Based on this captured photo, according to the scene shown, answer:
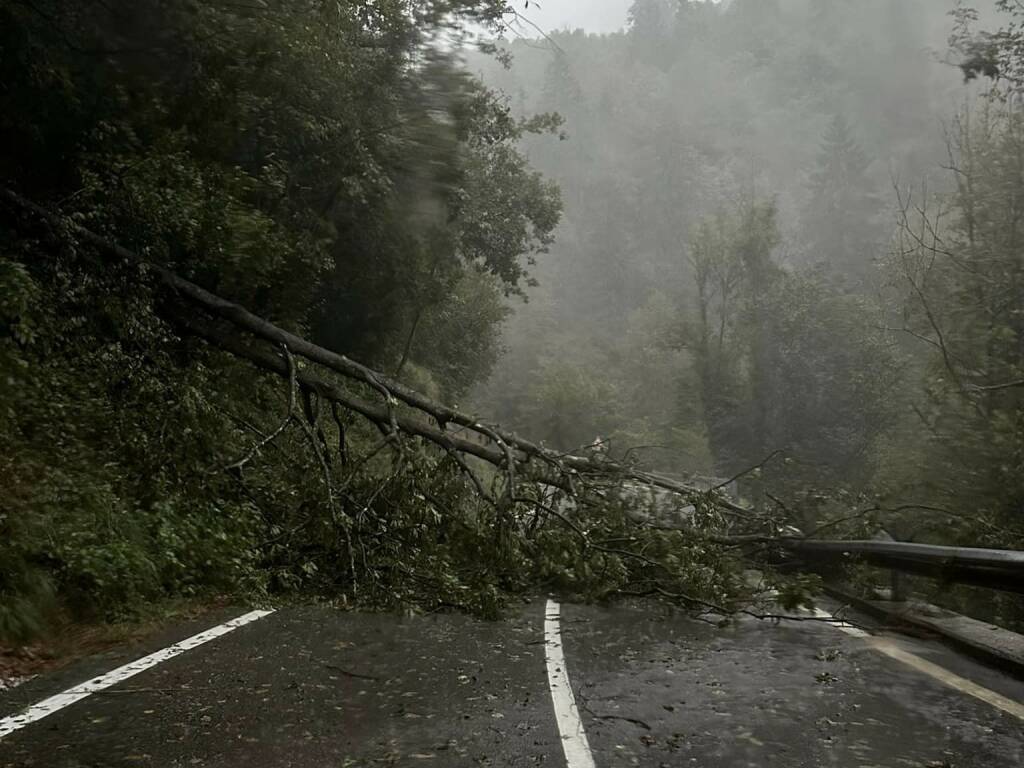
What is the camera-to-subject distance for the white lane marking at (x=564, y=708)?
4816mm

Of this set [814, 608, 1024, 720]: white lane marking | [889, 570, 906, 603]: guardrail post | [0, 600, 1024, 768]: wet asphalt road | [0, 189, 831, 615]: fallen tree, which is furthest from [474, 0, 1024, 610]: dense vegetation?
[0, 600, 1024, 768]: wet asphalt road

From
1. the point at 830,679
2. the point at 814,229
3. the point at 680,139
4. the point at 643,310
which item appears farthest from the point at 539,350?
the point at 830,679

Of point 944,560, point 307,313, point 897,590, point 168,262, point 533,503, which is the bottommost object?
point 897,590

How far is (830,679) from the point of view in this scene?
21.0ft

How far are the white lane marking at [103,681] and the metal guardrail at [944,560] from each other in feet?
18.8

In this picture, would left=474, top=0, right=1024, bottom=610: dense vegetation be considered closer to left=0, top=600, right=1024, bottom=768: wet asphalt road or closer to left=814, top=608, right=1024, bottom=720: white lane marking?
left=814, top=608, right=1024, bottom=720: white lane marking

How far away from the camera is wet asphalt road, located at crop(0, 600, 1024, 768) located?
15.6 ft

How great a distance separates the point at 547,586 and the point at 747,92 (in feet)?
456

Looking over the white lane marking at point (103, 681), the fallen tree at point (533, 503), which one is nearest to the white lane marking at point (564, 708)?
the fallen tree at point (533, 503)

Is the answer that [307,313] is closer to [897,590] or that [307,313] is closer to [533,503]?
[533,503]

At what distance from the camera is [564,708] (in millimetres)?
5824

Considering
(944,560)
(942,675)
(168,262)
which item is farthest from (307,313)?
(942,675)

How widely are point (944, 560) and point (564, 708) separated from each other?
326 cm

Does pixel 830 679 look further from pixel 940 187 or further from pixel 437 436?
pixel 940 187
